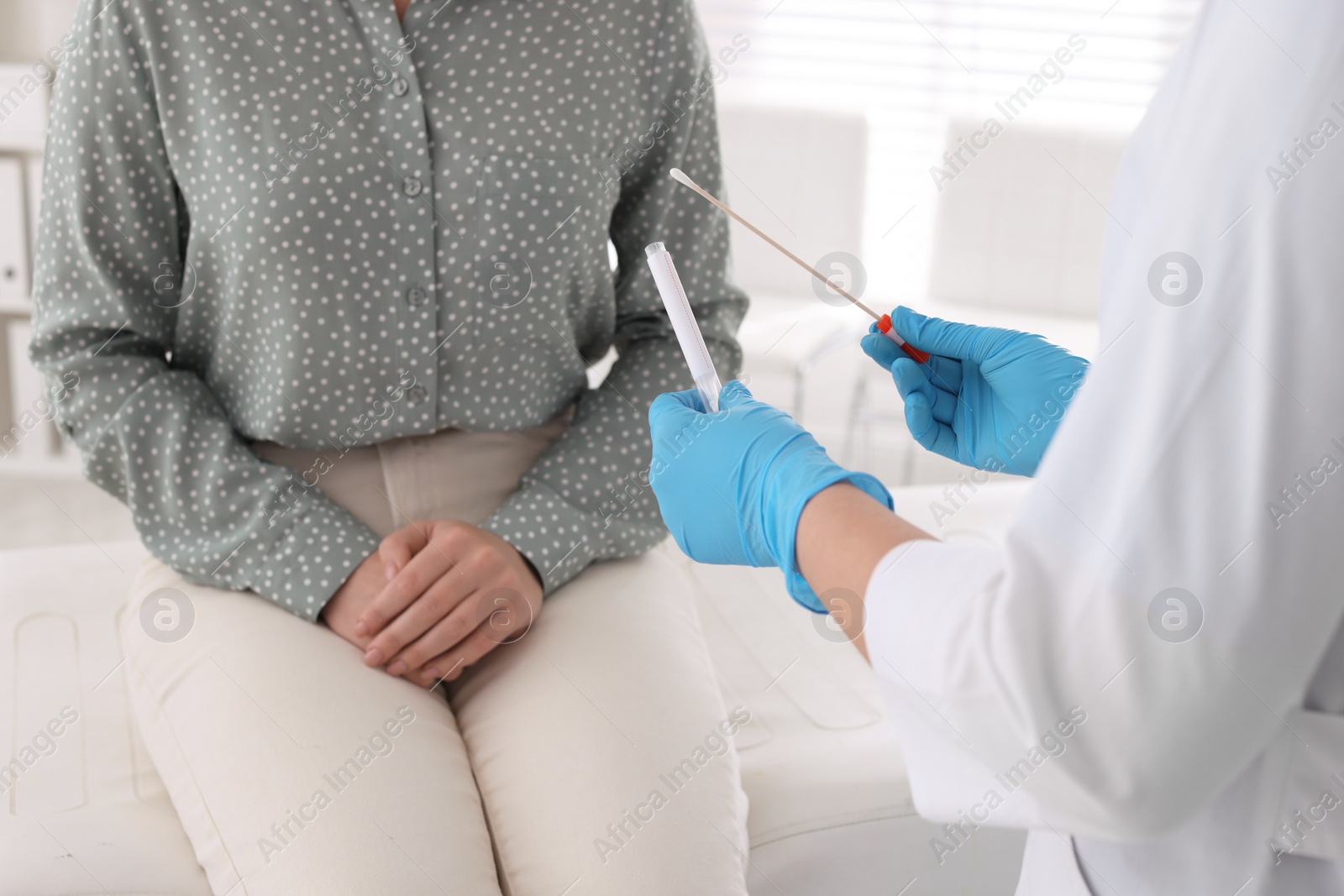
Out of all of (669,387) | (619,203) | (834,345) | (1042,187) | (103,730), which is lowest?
(834,345)

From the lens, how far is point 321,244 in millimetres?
904

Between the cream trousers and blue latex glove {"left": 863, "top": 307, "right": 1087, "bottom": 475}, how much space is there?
0.96ft

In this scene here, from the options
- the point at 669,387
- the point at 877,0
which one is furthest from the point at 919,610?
the point at 877,0

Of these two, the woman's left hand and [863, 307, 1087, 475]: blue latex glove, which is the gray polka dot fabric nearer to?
the woman's left hand

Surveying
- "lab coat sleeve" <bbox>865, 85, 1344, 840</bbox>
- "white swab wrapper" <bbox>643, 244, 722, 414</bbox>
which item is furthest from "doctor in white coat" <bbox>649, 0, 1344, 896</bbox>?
"white swab wrapper" <bbox>643, 244, 722, 414</bbox>

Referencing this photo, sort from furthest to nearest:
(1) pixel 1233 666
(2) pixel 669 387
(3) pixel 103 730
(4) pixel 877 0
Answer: (4) pixel 877 0
(2) pixel 669 387
(3) pixel 103 730
(1) pixel 1233 666

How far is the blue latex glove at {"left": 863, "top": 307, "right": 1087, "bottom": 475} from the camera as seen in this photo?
0.75m

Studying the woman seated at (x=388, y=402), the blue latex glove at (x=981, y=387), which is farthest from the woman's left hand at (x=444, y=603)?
the blue latex glove at (x=981, y=387)

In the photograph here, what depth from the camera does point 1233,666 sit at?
0.42 m

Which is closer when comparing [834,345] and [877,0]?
[834,345]

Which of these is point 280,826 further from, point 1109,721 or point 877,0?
point 877,0

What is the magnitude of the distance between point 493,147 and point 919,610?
0.64 m

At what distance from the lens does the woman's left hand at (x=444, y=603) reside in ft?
2.81

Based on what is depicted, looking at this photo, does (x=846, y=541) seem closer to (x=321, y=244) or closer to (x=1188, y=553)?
(x=1188, y=553)
